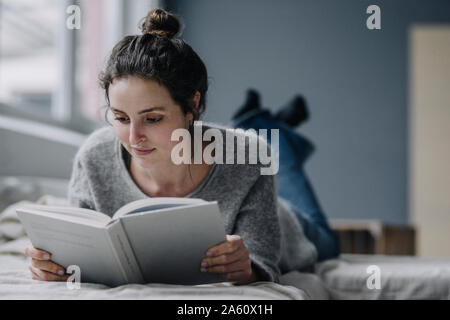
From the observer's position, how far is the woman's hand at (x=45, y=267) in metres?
0.86

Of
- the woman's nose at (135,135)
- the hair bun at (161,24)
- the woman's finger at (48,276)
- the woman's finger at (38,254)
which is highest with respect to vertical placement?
the hair bun at (161,24)

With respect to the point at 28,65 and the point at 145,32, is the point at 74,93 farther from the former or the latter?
the point at 145,32

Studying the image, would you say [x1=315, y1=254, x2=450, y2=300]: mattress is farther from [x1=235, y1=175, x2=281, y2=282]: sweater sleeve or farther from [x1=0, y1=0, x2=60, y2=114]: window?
[x1=0, y1=0, x2=60, y2=114]: window

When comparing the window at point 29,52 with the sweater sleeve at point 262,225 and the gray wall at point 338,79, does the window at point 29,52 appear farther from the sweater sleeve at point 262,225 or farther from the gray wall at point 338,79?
the sweater sleeve at point 262,225

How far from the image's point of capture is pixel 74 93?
90.5 inches

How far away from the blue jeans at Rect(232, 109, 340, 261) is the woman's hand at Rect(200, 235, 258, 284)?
0.68 metres

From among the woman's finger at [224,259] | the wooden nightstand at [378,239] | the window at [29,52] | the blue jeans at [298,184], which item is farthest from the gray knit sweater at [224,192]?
the wooden nightstand at [378,239]

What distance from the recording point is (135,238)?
764mm

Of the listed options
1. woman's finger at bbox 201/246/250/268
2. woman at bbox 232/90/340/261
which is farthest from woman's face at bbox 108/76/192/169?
woman at bbox 232/90/340/261

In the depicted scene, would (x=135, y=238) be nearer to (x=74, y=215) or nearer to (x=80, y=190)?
(x=74, y=215)

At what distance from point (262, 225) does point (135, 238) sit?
0.29 metres

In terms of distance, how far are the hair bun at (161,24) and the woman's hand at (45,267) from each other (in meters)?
0.44

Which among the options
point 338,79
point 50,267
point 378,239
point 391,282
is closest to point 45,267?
point 50,267
